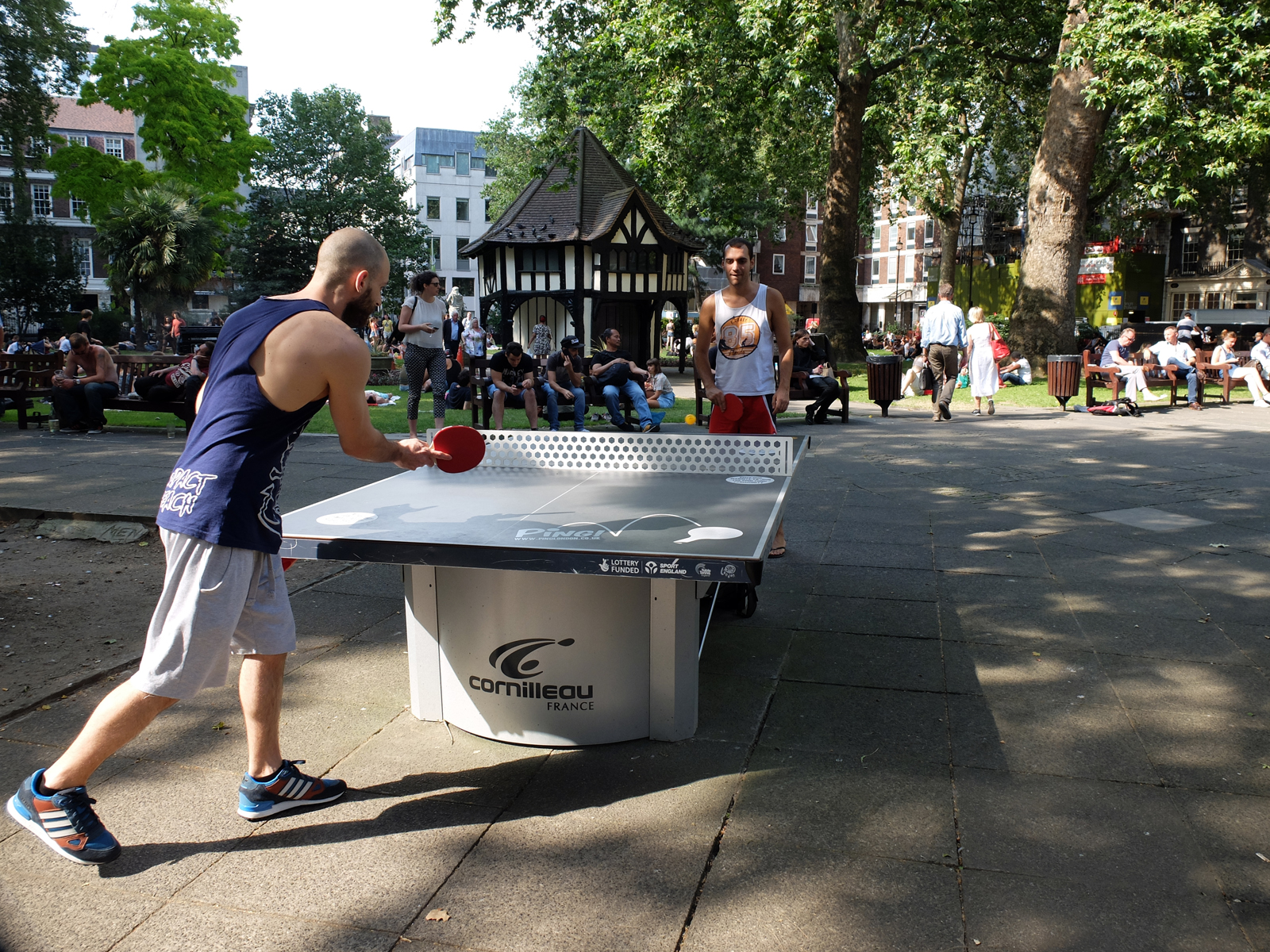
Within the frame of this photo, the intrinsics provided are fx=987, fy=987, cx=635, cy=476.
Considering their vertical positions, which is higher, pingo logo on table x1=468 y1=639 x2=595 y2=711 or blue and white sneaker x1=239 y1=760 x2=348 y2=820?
pingo logo on table x1=468 y1=639 x2=595 y2=711

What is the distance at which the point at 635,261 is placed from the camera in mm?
25797

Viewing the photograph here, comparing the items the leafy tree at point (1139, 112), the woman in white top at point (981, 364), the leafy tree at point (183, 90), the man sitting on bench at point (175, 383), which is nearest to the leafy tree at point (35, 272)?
the leafy tree at point (183, 90)

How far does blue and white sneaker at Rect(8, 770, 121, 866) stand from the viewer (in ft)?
9.18

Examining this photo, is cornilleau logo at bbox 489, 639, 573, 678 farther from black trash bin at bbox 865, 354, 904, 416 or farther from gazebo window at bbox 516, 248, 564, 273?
gazebo window at bbox 516, 248, 564, 273

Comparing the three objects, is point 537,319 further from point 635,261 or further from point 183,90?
point 183,90

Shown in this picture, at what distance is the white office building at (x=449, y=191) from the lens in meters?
74.6

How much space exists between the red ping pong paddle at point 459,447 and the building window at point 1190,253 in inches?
2137

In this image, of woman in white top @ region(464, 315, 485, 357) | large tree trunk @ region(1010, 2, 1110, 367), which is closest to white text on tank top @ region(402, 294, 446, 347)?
large tree trunk @ region(1010, 2, 1110, 367)

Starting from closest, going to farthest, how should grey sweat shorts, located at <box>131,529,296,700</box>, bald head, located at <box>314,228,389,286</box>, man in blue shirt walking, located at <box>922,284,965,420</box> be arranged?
grey sweat shorts, located at <box>131,529,296,700</box> → bald head, located at <box>314,228,389,286</box> → man in blue shirt walking, located at <box>922,284,965,420</box>

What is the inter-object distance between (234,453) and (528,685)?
1.33 metres

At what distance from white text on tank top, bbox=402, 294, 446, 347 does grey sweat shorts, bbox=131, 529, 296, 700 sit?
830cm

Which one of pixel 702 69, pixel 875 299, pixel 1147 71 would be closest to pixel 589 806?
pixel 1147 71

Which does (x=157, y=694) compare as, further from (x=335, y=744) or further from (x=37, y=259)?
(x=37, y=259)

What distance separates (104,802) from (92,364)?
11.8m
